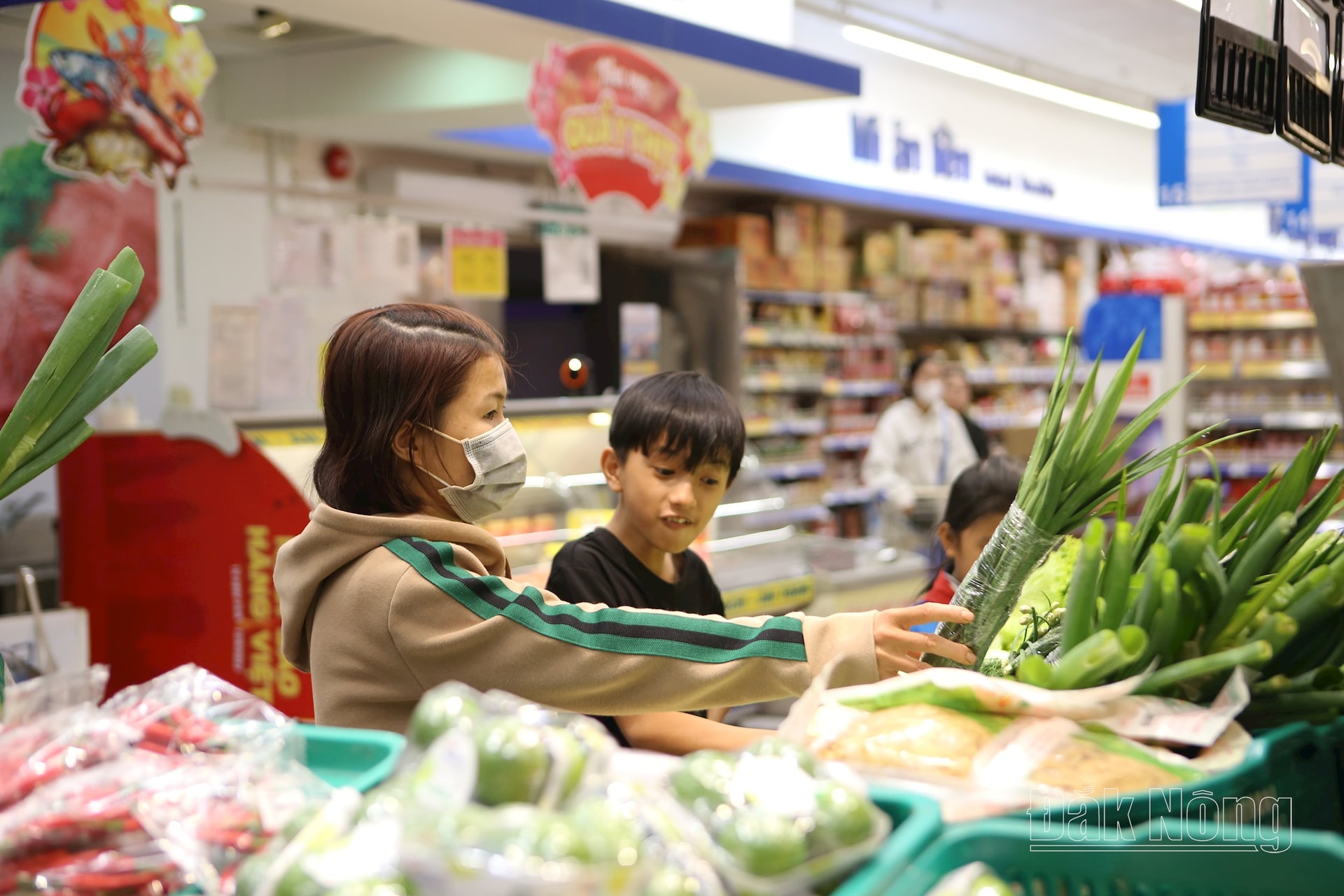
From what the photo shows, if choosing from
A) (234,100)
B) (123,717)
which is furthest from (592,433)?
(123,717)

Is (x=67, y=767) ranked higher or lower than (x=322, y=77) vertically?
lower

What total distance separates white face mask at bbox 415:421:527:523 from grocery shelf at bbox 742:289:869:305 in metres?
6.84

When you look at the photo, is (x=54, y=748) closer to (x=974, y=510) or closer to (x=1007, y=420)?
(x=974, y=510)

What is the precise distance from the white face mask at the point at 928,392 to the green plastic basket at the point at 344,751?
678 cm

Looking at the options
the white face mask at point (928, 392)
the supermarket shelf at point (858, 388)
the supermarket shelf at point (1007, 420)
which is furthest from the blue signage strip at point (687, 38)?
the supermarket shelf at point (1007, 420)

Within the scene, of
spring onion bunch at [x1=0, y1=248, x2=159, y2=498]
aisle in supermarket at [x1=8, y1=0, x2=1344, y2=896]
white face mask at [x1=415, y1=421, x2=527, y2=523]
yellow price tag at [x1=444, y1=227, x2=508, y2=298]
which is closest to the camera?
aisle in supermarket at [x1=8, y1=0, x2=1344, y2=896]

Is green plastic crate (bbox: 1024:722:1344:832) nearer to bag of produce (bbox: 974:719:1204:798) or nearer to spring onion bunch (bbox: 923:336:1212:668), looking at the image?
bag of produce (bbox: 974:719:1204:798)

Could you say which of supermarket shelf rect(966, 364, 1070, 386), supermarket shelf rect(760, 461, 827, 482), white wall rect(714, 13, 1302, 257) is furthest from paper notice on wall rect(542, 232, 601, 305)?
supermarket shelf rect(966, 364, 1070, 386)

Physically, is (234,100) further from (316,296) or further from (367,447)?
(367,447)

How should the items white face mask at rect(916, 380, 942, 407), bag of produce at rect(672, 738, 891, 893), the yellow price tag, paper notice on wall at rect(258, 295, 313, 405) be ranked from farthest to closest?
1. white face mask at rect(916, 380, 942, 407)
2. the yellow price tag
3. paper notice on wall at rect(258, 295, 313, 405)
4. bag of produce at rect(672, 738, 891, 893)

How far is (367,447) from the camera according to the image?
1864 mm

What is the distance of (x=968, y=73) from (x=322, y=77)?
237 inches

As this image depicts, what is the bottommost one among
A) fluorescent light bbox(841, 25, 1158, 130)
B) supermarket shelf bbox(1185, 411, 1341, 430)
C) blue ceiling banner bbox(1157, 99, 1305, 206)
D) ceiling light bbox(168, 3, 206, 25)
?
supermarket shelf bbox(1185, 411, 1341, 430)

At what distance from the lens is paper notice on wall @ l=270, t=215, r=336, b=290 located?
6227 mm
